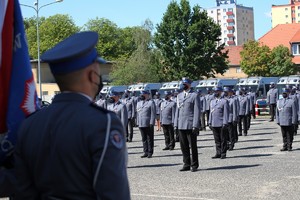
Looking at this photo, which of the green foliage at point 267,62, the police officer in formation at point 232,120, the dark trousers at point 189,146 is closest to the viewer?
the dark trousers at point 189,146

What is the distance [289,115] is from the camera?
661 inches

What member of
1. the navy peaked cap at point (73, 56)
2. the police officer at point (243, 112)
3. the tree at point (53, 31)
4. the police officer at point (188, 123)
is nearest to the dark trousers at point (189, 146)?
the police officer at point (188, 123)

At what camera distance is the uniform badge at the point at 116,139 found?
9.11 ft

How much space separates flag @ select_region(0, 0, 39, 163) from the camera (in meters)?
3.81

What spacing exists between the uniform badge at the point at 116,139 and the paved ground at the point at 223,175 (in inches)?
268

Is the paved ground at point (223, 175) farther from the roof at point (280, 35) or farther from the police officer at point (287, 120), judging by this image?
the roof at point (280, 35)

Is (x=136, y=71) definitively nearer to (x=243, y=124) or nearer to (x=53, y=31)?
(x=53, y=31)

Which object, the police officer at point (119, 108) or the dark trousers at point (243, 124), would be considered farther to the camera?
the dark trousers at point (243, 124)

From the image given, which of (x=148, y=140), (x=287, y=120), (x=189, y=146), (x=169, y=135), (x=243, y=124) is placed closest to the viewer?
(x=189, y=146)

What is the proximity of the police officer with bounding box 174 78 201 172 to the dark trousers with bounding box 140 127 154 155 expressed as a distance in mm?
3294

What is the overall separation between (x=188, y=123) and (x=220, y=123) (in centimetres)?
305

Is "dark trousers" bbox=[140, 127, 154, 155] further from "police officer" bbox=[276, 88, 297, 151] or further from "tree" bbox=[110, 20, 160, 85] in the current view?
"tree" bbox=[110, 20, 160, 85]

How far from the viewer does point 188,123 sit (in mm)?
12898

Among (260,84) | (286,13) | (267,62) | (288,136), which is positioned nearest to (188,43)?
(267,62)
